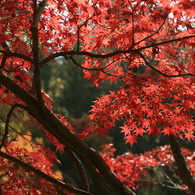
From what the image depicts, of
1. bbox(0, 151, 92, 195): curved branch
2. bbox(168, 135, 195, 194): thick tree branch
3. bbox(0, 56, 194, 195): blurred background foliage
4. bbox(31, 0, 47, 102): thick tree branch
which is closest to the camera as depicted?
bbox(31, 0, 47, 102): thick tree branch

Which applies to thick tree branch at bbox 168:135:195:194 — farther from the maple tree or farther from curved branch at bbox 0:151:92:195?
curved branch at bbox 0:151:92:195

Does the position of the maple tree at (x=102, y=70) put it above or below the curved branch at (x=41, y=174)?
above

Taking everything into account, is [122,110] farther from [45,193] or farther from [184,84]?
[45,193]

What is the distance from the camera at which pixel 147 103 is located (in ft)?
9.04

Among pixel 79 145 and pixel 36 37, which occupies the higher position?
pixel 36 37

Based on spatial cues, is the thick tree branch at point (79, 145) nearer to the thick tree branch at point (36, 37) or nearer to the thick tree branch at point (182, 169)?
the thick tree branch at point (36, 37)

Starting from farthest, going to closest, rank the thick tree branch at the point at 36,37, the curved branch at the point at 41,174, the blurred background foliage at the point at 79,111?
the blurred background foliage at the point at 79,111 → the curved branch at the point at 41,174 → the thick tree branch at the point at 36,37

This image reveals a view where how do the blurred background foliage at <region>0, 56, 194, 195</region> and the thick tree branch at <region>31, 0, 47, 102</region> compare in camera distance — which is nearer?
the thick tree branch at <region>31, 0, 47, 102</region>

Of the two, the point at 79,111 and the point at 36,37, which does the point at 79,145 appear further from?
the point at 79,111

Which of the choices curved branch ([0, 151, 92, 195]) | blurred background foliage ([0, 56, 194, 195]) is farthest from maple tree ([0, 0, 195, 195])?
blurred background foliage ([0, 56, 194, 195])

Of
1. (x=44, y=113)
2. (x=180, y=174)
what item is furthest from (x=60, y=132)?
(x=180, y=174)

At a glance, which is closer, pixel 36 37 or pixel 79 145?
pixel 36 37

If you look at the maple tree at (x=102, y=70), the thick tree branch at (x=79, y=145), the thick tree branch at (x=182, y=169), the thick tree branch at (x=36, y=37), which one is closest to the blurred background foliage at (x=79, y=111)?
the thick tree branch at (x=182, y=169)

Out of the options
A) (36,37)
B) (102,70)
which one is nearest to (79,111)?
(102,70)
